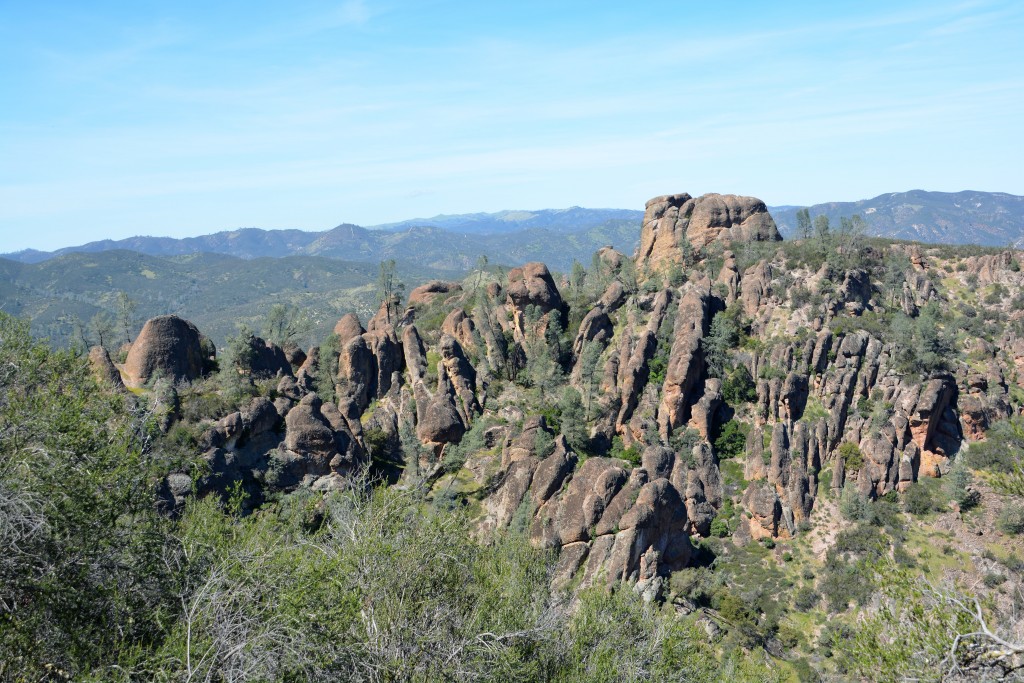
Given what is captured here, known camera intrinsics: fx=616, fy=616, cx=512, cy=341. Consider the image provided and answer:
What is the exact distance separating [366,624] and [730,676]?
14.6 meters

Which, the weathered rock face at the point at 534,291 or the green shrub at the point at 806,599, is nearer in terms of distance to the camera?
the green shrub at the point at 806,599

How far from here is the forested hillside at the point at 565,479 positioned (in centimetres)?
1844

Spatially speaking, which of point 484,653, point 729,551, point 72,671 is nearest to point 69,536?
point 72,671

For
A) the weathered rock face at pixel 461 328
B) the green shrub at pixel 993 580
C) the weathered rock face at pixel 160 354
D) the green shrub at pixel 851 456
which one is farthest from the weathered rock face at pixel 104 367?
the green shrub at pixel 993 580

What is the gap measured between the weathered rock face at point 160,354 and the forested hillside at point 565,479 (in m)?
0.28

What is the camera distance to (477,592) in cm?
2345

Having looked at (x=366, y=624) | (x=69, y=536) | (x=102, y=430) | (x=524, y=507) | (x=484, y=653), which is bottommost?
(x=524, y=507)

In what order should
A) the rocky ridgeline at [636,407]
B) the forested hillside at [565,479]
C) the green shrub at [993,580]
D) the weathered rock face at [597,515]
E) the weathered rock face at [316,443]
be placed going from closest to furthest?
the forested hillside at [565,479] < the weathered rock face at [597,515] < the green shrub at [993,580] < the rocky ridgeline at [636,407] < the weathered rock face at [316,443]

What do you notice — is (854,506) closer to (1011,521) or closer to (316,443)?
(1011,521)

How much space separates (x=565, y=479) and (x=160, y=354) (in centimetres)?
4550

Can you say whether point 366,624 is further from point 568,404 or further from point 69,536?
point 568,404

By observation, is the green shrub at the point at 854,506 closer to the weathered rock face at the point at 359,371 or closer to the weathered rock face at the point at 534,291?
the weathered rock face at the point at 534,291

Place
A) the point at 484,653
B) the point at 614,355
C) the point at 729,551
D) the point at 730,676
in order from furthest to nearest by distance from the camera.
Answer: the point at 614,355, the point at 729,551, the point at 730,676, the point at 484,653

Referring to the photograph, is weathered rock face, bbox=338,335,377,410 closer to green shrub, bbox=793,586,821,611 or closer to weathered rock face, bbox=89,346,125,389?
weathered rock face, bbox=89,346,125,389
